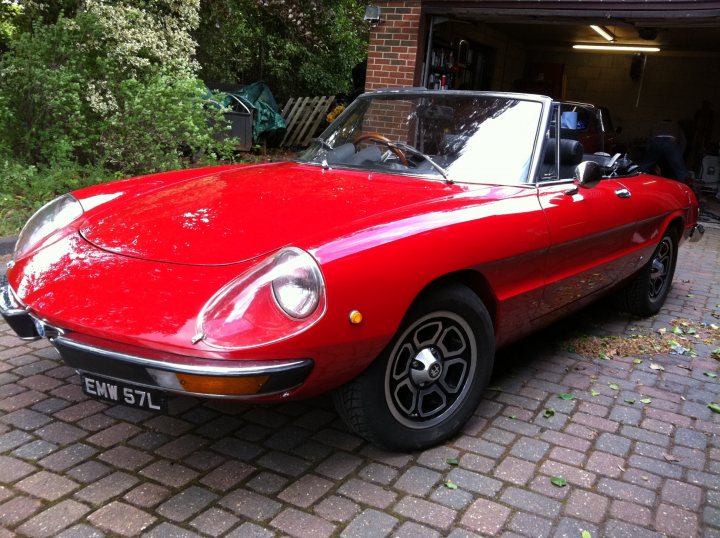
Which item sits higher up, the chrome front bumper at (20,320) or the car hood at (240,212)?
the car hood at (240,212)

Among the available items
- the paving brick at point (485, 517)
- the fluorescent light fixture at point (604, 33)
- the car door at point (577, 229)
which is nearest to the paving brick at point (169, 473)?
the paving brick at point (485, 517)

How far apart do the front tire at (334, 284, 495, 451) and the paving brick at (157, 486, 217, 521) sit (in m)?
0.59

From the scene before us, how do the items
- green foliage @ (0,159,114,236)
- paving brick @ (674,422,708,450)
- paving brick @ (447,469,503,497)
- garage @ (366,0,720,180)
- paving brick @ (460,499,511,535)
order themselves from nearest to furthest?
1. paving brick @ (460,499,511,535)
2. paving brick @ (447,469,503,497)
3. paving brick @ (674,422,708,450)
4. green foliage @ (0,159,114,236)
5. garage @ (366,0,720,180)

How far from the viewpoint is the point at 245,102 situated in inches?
484

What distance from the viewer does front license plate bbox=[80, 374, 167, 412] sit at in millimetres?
2223

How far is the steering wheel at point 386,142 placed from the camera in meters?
3.52

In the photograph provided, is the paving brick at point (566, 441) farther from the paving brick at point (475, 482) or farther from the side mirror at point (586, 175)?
the side mirror at point (586, 175)

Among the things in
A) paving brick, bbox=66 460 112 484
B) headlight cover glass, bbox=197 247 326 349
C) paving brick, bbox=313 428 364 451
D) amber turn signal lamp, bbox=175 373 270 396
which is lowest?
paving brick, bbox=66 460 112 484

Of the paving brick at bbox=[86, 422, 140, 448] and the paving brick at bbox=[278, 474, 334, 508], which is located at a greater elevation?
the paving brick at bbox=[278, 474, 334, 508]

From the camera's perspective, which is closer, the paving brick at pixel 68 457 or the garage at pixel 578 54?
the paving brick at pixel 68 457

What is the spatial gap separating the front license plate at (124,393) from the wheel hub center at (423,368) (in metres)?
1.00

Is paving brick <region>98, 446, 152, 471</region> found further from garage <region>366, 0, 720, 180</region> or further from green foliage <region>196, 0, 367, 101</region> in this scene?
green foliage <region>196, 0, 367, 101</region>

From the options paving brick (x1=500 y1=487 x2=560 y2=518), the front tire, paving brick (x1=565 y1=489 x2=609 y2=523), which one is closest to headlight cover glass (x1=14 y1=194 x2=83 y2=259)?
the front tire

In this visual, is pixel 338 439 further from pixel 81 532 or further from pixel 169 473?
pixel 81 532
